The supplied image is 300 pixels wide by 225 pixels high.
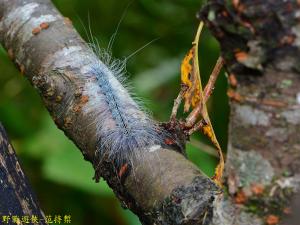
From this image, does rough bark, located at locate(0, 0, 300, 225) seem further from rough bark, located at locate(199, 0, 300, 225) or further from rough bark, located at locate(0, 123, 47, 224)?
rough bark, located at locate(0, 123, 47, 224)

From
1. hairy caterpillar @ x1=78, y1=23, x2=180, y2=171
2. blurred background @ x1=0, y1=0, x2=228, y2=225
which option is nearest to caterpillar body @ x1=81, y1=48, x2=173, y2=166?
hairy caterpillar @ x1=78, y1=23, x2=180, y2=171

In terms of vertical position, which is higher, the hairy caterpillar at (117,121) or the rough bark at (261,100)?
the rough bark at (261,100)

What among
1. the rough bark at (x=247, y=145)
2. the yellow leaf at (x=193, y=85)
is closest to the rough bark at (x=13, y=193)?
the rough bark at (x=247, y=145)

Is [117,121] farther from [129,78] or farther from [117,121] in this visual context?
[129,78]

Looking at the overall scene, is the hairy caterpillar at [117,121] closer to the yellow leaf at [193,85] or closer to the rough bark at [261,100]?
the yellow leaf at [193,85]

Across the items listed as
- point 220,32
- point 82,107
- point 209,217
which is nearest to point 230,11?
point 220,32

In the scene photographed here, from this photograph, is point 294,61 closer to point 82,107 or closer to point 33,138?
point 82,107

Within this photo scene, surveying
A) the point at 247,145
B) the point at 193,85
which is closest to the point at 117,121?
the point at 193,85
